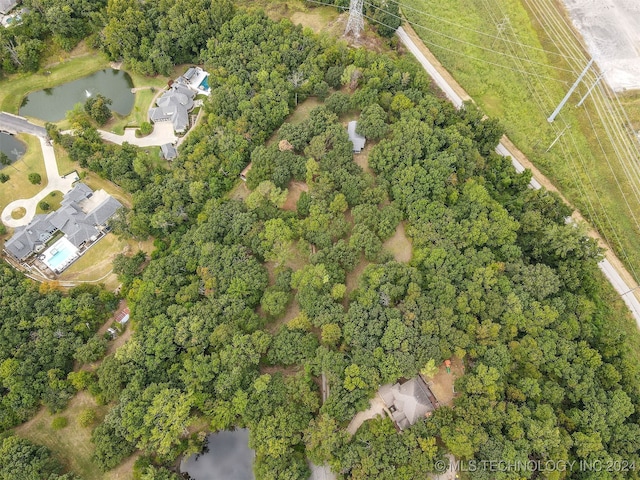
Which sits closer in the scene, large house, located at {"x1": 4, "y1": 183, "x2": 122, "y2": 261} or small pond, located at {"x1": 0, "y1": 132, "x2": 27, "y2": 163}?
large house, located at {"x1": 4, "y1": 183, "x2": 122, "y2": 261}

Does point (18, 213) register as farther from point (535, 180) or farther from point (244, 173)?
point (535, 180)

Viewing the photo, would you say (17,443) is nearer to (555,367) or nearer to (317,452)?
(317,452)

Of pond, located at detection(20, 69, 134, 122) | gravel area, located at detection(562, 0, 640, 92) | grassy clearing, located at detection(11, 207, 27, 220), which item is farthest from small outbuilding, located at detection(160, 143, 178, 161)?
gravel area, located at detection(562, 0, 640, 92)

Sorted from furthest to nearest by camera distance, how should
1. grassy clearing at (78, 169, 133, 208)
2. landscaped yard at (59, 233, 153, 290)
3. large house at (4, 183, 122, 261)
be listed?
grassy clearing at (78, 169, 133, 208) < large house at (4, 183, 122, 261) < landscaped yard at (59, 233, 153, 290)

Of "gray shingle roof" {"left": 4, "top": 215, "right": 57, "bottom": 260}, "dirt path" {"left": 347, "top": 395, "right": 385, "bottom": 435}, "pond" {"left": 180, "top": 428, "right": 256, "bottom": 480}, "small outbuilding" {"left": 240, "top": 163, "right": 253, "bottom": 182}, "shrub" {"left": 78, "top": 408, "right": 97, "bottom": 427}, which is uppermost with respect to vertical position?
"small outbuilding" {"left": 240, "top": 163, "right": 253, "bottom": 182}

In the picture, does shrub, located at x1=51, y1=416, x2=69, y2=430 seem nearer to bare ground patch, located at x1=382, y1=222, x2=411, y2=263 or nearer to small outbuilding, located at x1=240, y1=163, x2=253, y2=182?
small outbuilding, located at x1=240, y1=163, x2=253, y2=182

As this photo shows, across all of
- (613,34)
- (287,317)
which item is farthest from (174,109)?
(613,34)

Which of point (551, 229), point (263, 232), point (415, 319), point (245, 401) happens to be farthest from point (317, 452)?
point (551, 229)
